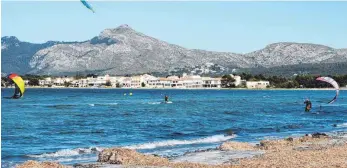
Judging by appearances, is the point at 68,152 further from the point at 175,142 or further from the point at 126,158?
the point at 126,158

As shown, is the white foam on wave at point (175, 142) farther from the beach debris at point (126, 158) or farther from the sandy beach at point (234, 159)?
the beach debris at point (126, 158)

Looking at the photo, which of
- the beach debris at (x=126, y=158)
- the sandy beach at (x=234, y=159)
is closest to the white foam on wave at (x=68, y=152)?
the sandy beach at (x=234, y=159)

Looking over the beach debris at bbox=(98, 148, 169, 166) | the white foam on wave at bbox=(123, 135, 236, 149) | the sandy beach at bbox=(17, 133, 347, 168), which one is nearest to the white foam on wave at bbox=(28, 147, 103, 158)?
the white foam on wave at bbox=(123, 135, 236, 149)

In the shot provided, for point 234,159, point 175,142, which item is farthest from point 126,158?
point 175,142

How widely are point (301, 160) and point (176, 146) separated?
11.9 metres

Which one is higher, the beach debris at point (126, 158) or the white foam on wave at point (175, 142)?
the beach debris at point (126, 158)

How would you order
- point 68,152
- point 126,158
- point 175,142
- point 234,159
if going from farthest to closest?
point 175,142, point 68,152, point 234,159, point 126,158

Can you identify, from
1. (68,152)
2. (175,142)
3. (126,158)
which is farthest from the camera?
(175,142)

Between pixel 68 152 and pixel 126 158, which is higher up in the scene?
pixel 126 158

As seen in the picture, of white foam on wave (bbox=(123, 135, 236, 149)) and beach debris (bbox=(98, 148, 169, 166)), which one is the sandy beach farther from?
white foam on wave (bbox=(123, 135, 236, 149))

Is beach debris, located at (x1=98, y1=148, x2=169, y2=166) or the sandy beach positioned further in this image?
beach debris, located at (x1=98, y1=148, x2=169, y2=166)

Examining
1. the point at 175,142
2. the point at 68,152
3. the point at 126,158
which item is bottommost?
the point at 175,142

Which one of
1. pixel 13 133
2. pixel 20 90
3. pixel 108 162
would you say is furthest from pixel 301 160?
pixel 13 133

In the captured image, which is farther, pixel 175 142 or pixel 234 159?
pixel 175 142
